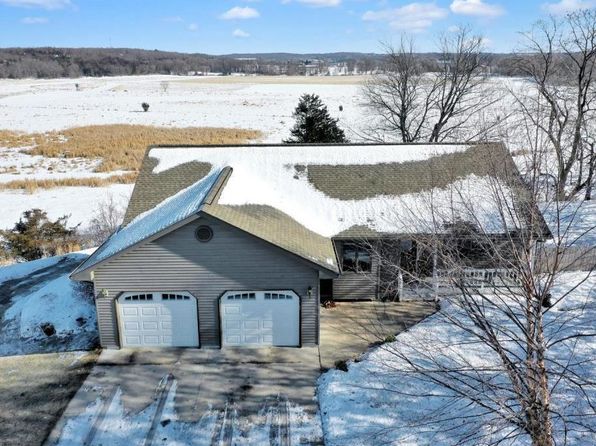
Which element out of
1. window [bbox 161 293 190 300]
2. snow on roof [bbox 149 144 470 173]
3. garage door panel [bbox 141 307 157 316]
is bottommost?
garage door panel [bbox 141 307 157 316]

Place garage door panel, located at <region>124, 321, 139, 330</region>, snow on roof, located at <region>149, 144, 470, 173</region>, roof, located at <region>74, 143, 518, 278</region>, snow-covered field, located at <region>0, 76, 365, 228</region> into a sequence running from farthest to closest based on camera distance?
snow-covered field, located at <region>0, 76, 365, 228</region>
snow on roof, located at <region>149, 144, 470, 173</region>
roof, located at <region>74, 143, 518, 278</region>
garage door panel, located at <region>124, 321, 139, 330</region>

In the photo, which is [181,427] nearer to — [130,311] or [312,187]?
[130,311]

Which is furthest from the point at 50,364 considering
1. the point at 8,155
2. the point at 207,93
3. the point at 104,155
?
the point at 207,93

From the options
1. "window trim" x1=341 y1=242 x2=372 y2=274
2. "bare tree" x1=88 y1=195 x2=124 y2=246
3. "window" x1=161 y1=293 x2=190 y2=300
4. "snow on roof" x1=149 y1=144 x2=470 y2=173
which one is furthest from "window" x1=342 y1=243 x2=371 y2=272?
"bare tree" x1=88 y1=195 x2=124 y2=246

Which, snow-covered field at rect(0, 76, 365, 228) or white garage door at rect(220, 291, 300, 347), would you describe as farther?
snow-covered field at rect(0, 76, 365, 228)

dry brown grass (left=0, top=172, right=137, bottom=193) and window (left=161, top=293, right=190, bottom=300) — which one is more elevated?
window (left=161, top=293, right=190, bottom=300)

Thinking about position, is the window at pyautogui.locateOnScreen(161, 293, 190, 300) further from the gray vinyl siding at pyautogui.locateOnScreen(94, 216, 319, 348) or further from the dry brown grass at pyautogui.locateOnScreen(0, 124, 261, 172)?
the dry brown grass at pyautogui.locateOnScreen(0, 124, 261, 172)
